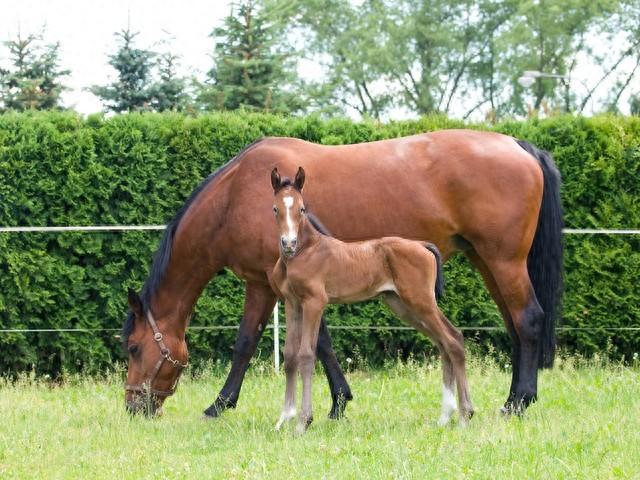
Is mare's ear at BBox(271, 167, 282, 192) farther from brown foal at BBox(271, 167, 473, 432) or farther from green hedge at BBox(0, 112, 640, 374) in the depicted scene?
green hedge at BBox(0, 112, 640, 374)

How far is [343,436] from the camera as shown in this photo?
241 inches

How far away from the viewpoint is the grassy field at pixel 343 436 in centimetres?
505

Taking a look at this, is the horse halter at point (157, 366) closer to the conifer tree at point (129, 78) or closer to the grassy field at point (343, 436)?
the grassy field at point (343, 436)

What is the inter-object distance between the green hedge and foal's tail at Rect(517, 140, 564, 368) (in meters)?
2.59

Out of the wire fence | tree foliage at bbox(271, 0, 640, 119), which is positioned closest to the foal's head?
the wire fence

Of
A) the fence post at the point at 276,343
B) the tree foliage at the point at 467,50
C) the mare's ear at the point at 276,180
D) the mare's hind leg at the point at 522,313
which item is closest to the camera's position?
the mare's ear at the point at 276,180

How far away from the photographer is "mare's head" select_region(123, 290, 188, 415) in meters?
7.15

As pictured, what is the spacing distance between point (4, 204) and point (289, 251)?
4.72m

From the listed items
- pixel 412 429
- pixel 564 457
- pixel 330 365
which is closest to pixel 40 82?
pixel 330 365

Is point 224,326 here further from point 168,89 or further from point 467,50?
point 467,50

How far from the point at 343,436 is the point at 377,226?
1.68 metres

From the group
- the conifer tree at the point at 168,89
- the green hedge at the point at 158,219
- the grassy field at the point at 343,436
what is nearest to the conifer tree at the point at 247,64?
the conifer tree at the point at 168,89

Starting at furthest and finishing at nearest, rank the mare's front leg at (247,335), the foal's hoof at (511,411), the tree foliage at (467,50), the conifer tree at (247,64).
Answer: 1. the tree foliage at (467,50)
2. the conifer tree at (247,64)
3. the mare's front leg at (247,335)
4. the foal's hoof at (511,411)

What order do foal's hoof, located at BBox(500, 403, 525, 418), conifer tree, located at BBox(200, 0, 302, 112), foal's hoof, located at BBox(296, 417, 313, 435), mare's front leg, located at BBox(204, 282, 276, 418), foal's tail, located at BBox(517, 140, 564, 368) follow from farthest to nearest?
conifer tree, located at BBox(200, 0, 302, 112), foal's tail, located at BBox(517, 140, 564, 368), mare's front leg, located at BBox(204, 282, 276, 418), foal's hoof, located at BBox(500, 403, 525, 418), foal's hoof, located at BBox(296, 417, 313, 435)
